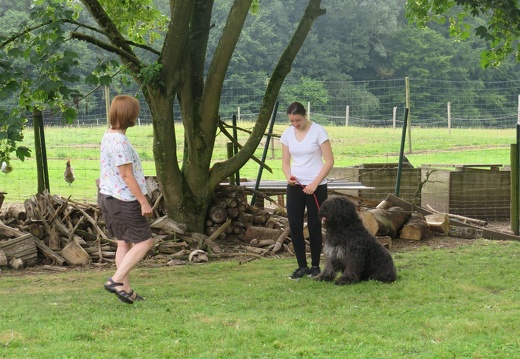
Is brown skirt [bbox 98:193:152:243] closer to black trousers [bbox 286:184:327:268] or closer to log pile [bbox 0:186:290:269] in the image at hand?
black trousers [bbox 286:184:327:268]

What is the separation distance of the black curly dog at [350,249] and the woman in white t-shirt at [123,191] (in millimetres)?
2069

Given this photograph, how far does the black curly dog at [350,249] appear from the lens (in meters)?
8.09

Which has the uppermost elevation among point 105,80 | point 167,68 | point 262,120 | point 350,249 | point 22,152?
point 167,68

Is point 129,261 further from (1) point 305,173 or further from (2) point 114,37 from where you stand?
(2) point 114,37

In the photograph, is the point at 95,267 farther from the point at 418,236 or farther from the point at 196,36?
the point at 418,236

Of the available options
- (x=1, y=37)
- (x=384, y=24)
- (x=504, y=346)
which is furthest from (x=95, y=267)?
(x=384, y=24)

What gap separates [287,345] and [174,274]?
3.90 metres

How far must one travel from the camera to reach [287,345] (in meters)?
5.52

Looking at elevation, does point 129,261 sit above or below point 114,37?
below

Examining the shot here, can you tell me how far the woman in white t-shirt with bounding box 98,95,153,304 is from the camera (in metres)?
6.85

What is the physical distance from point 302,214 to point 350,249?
0.75 meters

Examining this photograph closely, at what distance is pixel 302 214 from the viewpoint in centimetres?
859

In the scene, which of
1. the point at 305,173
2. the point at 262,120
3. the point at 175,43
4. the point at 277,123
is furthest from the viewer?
the point at 277,123

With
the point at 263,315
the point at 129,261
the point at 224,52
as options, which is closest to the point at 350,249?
the point at 263,315
